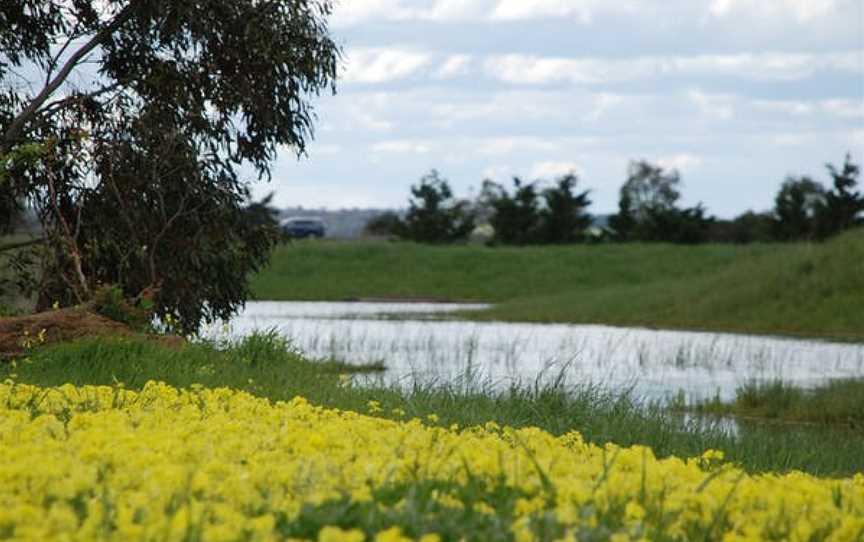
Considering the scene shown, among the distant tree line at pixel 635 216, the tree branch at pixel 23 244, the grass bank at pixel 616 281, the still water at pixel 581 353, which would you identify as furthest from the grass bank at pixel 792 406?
the distant tree line at pixel 635 216

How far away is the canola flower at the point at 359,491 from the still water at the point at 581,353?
10263 mm

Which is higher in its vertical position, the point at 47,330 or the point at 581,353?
the point at 47,330

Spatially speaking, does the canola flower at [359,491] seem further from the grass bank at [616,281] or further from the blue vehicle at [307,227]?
the blue vehicle at [307,227]

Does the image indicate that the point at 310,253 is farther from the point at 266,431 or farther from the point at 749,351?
the point at 266,431

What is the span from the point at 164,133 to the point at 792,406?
379 inches

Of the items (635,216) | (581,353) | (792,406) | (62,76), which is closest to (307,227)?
(635,216)

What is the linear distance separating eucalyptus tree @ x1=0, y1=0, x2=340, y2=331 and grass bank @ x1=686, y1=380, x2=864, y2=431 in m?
7.39

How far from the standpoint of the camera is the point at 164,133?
21.0m

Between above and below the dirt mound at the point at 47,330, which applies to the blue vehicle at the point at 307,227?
above

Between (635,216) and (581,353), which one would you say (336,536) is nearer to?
(581,353)

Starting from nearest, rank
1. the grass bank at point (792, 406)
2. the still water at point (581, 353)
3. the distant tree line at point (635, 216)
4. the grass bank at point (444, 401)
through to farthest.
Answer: the grass bank at point (444, 401) < the grass bank at point (792, 406) < the still water at point (581, 353) < the distant tree line at point (635, 216)

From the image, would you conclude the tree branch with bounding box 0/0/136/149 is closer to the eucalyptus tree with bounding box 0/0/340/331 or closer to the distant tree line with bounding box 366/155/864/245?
the eucalyptus tree with bounding box 0/0/340/331

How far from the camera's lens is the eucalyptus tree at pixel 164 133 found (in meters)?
21.0

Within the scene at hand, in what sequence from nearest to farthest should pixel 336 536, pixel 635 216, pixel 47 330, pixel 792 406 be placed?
pixel 336 536 → pixel 47 330 → pixel 792 406 → pixel 635 216
